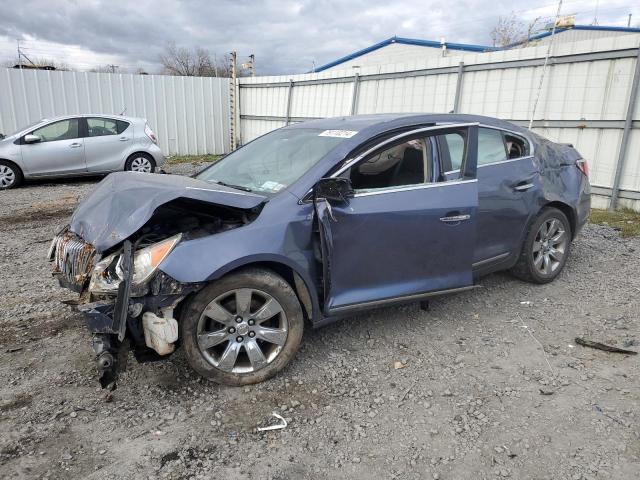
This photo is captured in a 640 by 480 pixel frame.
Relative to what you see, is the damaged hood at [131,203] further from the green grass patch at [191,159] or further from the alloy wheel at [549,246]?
the green grass patch at [191,159]

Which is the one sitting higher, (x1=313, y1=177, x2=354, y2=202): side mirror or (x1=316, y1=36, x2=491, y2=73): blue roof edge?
(x1=316, y1=36, x2=491, y2=73): blue roof edge

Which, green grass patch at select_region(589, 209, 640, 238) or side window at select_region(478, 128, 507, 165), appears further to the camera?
green grass patch at select_region(589, 209, 640, 238)

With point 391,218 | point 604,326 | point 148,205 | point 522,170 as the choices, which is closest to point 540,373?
point 604,326

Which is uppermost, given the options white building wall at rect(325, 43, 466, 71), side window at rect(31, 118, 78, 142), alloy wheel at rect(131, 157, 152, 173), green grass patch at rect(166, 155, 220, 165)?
white building wall at rect(325, 43, 466, 71)

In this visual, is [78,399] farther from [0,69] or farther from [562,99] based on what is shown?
[0,69]

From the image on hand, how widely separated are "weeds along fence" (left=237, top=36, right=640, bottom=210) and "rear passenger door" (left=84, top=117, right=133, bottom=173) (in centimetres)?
563

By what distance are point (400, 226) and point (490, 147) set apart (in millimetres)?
1409

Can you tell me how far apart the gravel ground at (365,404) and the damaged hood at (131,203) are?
931 mm

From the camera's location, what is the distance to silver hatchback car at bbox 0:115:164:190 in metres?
9.81

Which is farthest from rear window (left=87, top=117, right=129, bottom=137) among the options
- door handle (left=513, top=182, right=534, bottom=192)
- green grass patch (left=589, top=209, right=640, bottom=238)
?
green grass patch (left=589, top=209, right=640, bottom=238)

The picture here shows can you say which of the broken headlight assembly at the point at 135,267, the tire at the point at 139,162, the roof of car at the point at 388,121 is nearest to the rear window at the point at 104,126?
the tire at the point at 139,162

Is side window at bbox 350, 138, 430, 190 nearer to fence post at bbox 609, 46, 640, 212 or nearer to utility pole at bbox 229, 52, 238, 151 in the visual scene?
fence post at bbox 609, 46, 640, 212

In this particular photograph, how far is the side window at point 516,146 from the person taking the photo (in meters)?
4.31

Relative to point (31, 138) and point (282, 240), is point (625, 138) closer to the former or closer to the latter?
point (282, 240)
